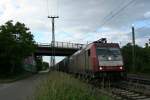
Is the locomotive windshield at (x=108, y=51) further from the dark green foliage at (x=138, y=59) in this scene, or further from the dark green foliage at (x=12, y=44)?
the dark green foliage at (x=12, y=44)

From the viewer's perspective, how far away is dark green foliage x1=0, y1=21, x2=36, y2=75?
56.7 m

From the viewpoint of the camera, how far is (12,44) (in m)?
57.2

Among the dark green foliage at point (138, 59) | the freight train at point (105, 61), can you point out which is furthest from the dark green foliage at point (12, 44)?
the freight train at point (105, 61)

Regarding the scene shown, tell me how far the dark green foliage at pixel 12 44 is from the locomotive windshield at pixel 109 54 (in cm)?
3185

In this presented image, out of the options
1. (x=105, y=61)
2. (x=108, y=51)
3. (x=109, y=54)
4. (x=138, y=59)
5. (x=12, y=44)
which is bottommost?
(x=105, y=61)

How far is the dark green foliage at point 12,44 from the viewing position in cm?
5669

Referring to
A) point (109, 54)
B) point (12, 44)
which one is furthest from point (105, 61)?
point (12, 44)

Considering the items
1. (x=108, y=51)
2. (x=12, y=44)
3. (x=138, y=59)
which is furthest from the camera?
(x=138, y=59)

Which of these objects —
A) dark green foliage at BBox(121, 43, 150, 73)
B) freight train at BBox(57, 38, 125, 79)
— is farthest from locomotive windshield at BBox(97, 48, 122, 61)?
dark green foliage at BBox(121, 43, 150, 73)

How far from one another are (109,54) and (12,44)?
33.5m

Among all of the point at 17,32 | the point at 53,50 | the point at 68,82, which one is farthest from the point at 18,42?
the point at 68,82

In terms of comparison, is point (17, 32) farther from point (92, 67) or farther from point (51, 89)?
point (51, 89)

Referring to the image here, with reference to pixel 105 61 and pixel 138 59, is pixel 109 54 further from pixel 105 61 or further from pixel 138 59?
pixel 138 59

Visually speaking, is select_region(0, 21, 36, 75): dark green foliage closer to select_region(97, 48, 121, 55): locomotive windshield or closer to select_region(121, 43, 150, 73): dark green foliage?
select_region(121, 43, 150, 73): dark green foliage
